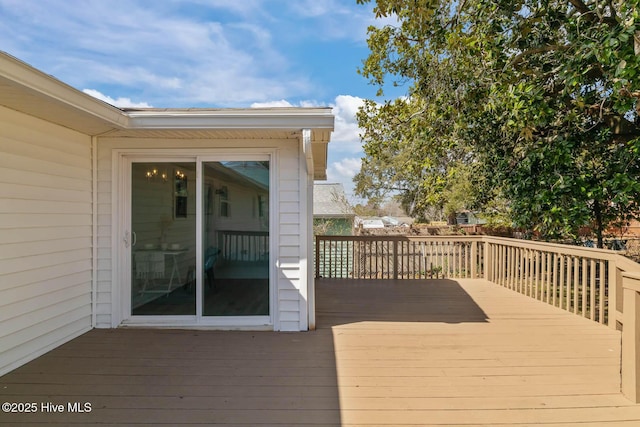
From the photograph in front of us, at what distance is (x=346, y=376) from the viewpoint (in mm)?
2453

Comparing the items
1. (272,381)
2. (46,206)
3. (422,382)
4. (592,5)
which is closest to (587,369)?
(422,382)

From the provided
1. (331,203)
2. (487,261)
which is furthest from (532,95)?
(331,203)

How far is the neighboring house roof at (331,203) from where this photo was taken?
17172mm

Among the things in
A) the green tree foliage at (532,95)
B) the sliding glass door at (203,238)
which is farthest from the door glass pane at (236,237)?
the green tree foliage at (532,95)

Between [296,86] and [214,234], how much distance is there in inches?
417

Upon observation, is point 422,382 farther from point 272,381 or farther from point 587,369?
point 587,369

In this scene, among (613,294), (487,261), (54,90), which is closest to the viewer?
(54,90)

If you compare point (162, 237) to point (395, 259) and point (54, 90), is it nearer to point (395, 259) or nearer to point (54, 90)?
point (54, 90)

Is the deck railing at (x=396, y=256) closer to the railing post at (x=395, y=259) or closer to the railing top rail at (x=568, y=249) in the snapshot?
the railing post at (x=395, y=259)

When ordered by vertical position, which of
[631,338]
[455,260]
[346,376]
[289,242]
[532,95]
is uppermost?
[532,95]

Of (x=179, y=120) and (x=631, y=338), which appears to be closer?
(x=631, y=338)

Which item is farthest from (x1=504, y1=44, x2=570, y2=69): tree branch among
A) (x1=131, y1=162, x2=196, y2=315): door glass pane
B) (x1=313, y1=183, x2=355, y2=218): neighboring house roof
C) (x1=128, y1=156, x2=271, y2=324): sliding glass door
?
(x1=313, y1=183, x2=355, y2=218): neighboring house roof

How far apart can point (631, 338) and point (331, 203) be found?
16269 mm

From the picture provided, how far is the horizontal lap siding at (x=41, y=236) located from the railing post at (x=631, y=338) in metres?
4.37
